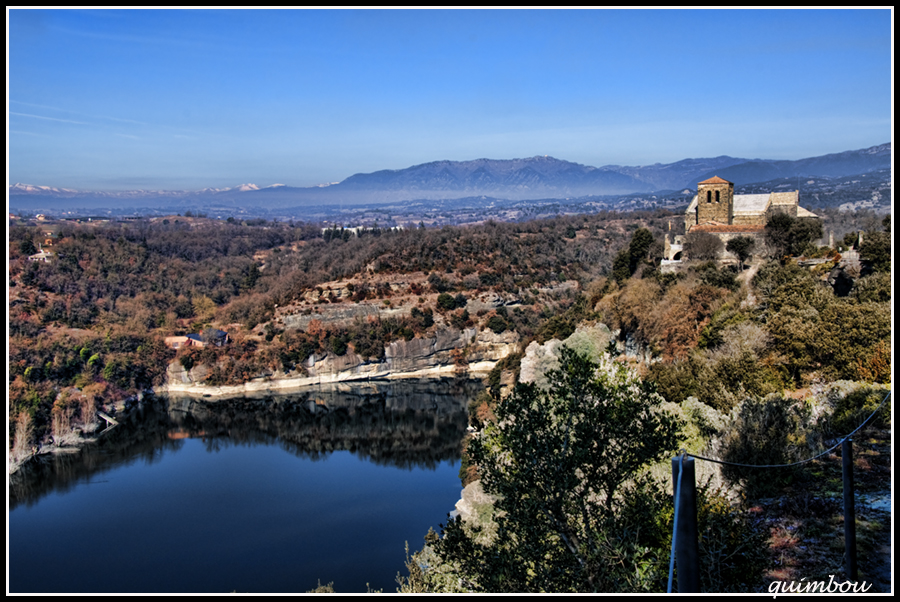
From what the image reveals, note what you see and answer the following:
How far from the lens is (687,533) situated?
3057mm

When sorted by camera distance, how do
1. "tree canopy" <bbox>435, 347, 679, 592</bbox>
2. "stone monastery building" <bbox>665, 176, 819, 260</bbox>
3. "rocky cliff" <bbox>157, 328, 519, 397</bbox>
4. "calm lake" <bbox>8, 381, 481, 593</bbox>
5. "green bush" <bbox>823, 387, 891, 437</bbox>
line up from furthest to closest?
"rocky cliff" <bbox>157, 328, 519, 397</bbox> → "stone monastery building" <bbox>665, 176, 819, 260</bbox> → "calm lake" <bbox>8, 381, 481, 593</bbox> → "green bush" <bbox>823, 387, 891, 437</bbox> → "tree canopy" <bbox>435, 347, 679, 592</bbox>

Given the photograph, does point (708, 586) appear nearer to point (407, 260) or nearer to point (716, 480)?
point (716, 480)

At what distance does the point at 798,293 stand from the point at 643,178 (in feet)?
567

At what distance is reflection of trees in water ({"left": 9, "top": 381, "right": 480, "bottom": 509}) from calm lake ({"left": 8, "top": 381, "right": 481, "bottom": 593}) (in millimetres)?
80

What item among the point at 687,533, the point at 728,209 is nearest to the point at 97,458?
the point at 728,209

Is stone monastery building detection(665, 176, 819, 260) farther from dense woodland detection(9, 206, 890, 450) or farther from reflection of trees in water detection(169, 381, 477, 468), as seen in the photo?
reflection of trees in water detection(169, 381, 477, 468)

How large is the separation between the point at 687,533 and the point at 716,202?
1692cm

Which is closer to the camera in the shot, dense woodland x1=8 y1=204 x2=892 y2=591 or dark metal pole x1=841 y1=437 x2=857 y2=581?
dark metal pole x1=841 y1=437 x2=857 y2=581

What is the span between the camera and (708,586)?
14.5ft

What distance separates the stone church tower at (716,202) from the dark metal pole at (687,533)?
16.7 metres

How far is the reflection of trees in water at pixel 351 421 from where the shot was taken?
25266mm

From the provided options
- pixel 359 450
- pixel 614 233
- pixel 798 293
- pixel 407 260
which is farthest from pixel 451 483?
pixel 614 233

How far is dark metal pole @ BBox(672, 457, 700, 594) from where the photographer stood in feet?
9.85

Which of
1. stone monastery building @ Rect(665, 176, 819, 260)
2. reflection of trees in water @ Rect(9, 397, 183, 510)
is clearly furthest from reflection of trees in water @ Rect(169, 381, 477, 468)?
stone monastery building @ Rect(665, 176, 819, 260)
